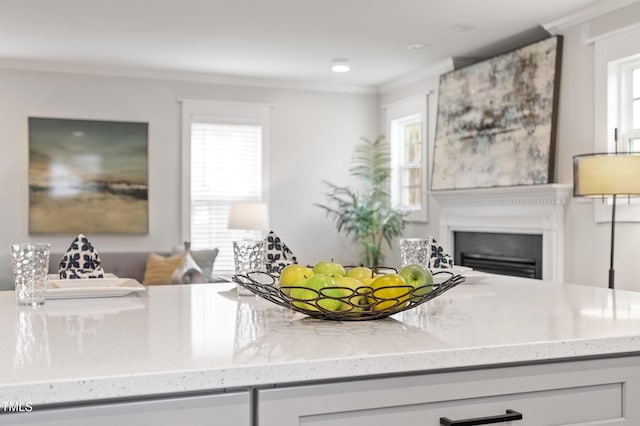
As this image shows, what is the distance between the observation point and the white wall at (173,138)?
6332 millimetres

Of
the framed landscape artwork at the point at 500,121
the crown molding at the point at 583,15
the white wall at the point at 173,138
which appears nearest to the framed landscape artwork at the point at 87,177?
the white wall at the point at 173,138

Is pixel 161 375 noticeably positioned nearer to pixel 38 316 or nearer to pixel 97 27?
pixel 38 316

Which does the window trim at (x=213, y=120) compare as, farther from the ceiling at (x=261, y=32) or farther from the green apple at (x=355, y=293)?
the green apple at (x=355, y=293)

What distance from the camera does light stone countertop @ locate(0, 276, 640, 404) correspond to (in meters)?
0.90

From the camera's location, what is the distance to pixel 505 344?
1091 millimetres

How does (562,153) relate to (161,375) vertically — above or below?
above

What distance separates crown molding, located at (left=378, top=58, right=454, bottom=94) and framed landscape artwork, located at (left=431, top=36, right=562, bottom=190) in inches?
4.2

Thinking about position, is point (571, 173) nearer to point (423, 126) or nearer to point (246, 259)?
point (423, 126)

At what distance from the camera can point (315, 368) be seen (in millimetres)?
967

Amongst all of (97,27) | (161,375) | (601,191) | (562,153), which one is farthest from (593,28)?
(161,375)

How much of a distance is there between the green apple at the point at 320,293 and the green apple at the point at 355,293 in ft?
0.04

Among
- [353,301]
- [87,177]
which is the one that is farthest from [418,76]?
[353,301]

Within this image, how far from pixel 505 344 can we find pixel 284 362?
14.6 inches

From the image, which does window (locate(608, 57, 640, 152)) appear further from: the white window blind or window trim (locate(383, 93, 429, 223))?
the white window blind
